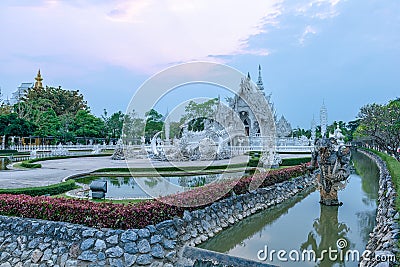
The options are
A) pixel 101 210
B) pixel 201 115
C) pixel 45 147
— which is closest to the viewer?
pixel 101 210

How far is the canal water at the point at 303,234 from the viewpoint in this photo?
7824 millimetres

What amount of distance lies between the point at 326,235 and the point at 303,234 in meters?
0.64

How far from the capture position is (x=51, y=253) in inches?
267

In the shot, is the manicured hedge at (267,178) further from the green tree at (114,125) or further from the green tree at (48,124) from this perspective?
the green tree at (114,125)

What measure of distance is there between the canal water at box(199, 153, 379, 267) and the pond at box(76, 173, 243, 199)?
3.18m

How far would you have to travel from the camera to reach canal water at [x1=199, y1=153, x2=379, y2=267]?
782 cm

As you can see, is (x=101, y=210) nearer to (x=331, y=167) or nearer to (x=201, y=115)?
(x=331, y=167)

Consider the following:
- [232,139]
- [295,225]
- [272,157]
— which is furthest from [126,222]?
[232,139]

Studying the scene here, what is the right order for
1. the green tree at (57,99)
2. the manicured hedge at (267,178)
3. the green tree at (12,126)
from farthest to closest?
the green tree at (57,99), the green tree at (12,126), the manicured hedge at (267,178)

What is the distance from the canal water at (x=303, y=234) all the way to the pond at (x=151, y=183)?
10.4ft

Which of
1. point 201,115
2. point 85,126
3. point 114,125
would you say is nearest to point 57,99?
point 114,125

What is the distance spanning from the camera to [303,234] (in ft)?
30.6

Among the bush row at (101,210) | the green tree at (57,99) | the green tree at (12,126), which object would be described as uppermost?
the green tree at (57,99)

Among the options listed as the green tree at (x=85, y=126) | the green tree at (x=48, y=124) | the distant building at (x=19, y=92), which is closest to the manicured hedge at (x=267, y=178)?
the green tree at (x=48, y=124)
